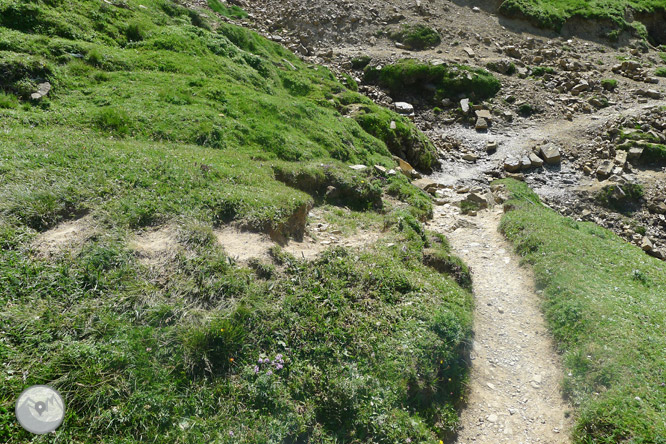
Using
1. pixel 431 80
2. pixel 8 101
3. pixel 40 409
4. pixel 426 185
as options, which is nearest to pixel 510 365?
pixel 40 409

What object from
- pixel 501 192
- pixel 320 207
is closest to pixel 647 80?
pixel 501 192

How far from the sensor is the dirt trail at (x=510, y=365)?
8344 mm

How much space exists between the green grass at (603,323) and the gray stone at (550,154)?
11180 millimetres

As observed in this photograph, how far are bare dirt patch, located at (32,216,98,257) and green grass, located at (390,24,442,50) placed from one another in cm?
3445

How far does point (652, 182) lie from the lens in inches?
945

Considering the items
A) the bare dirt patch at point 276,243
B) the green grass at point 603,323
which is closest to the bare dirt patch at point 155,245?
the bare dirt patch at point 276,243

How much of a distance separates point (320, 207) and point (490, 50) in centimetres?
3261

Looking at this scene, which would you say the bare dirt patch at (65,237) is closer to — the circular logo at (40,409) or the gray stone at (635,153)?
the circular logo at (40,409)

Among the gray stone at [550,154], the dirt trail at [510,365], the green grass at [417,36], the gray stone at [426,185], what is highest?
the green grass at [417,36]

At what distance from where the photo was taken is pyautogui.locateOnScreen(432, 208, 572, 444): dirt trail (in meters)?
8.34

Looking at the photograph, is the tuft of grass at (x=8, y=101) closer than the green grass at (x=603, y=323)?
No

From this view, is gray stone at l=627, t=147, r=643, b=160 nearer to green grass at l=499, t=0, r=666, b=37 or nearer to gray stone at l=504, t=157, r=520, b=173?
gray stone at l=504, t=157, r=520, b=173

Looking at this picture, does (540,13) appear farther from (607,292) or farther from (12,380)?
(12,380)

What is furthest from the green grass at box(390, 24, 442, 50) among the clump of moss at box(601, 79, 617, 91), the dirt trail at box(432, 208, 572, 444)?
the dirt trail at box(432, 208, 572, 444)
